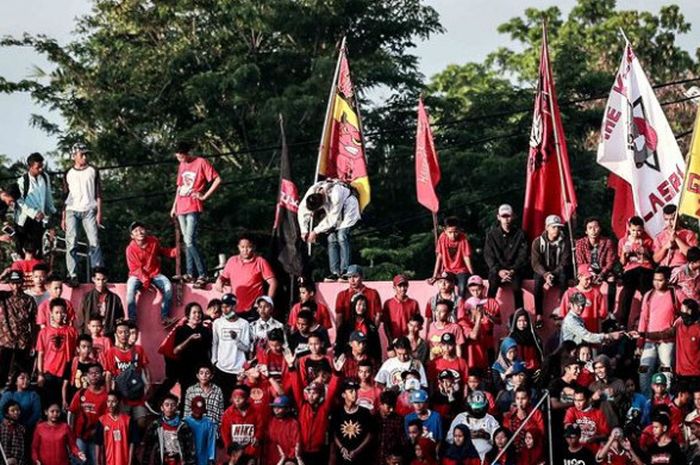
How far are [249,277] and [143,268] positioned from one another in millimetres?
1302

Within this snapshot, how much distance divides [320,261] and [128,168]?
4960mm

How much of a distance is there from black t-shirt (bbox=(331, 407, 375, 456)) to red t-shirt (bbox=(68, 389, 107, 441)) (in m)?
2.56

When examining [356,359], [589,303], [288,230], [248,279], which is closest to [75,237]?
[248,279]

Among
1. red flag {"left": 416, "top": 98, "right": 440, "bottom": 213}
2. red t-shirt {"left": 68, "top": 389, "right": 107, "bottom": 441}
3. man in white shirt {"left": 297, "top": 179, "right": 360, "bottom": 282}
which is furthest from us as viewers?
red flag {"left": 416, "top": 98, "right": 440, "bottom": 213}

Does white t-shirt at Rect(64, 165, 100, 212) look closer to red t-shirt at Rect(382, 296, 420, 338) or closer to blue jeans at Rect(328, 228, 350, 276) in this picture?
blue jeans at Rect(328, 228, 350, 276)

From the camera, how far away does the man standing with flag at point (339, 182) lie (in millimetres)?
24094

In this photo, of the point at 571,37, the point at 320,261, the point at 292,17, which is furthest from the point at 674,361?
the point at 571,37

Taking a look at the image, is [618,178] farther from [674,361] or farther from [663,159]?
[674,361]

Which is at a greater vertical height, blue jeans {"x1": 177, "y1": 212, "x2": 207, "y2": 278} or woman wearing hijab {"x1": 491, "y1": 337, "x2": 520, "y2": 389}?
blue jeans {"x1": 177, "y1": 212, "x2": 207, "y2": 278}

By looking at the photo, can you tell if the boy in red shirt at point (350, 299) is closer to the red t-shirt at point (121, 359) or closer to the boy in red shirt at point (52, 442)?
the red t-shirt at point (121, 359)

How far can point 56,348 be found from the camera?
2245 cm

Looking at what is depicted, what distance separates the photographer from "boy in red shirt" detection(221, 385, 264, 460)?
21.4m

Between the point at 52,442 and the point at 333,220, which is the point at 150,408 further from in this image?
the point at 333,220

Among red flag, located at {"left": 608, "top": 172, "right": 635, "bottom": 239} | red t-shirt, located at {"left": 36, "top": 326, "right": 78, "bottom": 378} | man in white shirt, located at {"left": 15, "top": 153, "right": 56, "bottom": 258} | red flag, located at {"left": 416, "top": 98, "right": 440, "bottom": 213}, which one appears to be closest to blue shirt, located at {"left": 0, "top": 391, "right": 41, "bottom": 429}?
red t-shirt, located at {"left": 36, "top": 326, "right": 78, "bottom": 378}
